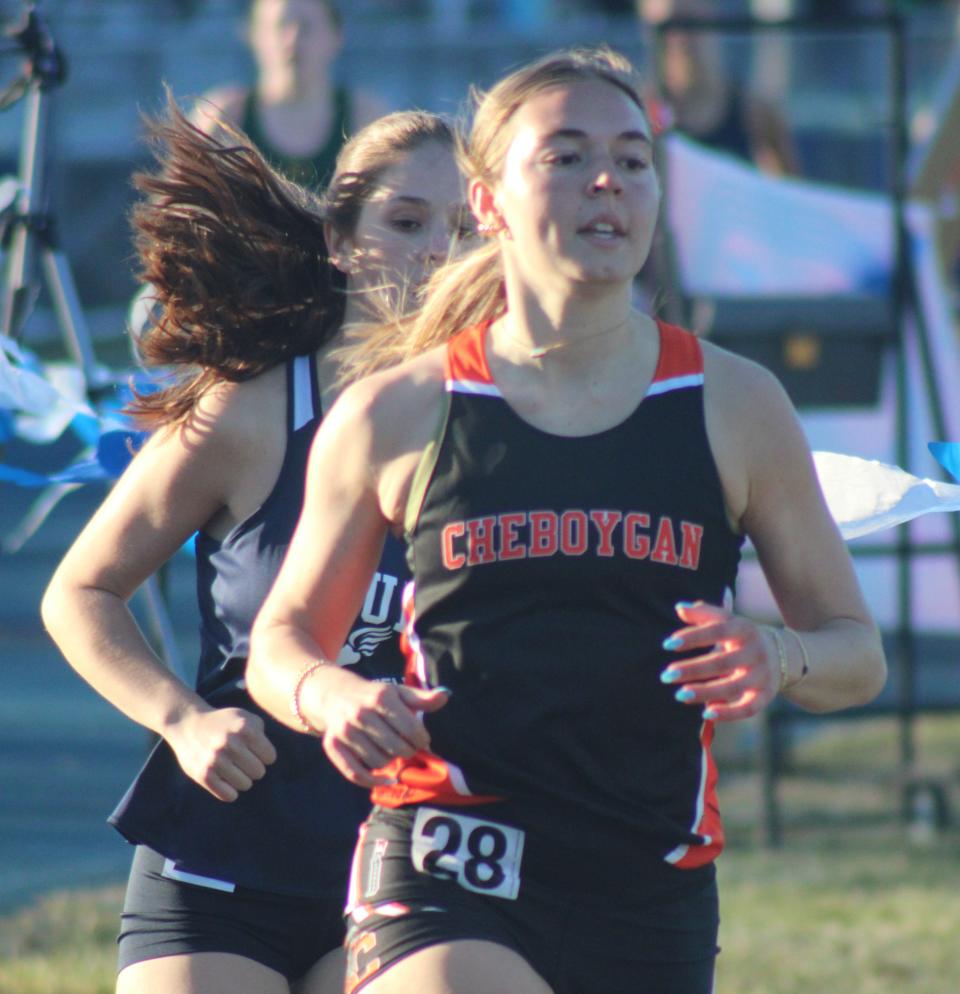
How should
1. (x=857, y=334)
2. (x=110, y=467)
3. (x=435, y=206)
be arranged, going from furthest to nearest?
(x=857, y=334), (x=110, y=467), (x=435, y=206)

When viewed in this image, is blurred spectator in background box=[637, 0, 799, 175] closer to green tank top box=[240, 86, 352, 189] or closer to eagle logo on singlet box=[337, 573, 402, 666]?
green tank top box=[240, 86, 352, 189]

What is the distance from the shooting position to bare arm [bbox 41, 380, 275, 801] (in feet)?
9.34

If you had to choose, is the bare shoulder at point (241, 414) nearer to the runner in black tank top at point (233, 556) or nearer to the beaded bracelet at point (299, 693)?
the runner in black tank top at point (233, 556)

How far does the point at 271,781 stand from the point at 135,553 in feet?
1.35

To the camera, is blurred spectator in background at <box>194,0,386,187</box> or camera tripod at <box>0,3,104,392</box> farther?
blurred spectator in background at <box>194,0,386,187</box>

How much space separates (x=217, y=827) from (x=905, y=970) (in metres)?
2.73

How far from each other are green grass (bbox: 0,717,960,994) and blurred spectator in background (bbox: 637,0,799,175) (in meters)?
2.33

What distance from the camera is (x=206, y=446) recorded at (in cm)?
287

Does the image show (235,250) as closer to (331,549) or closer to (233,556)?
(233,556)

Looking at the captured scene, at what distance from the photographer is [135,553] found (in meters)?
2.90

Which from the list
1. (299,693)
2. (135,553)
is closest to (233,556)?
(135,553)

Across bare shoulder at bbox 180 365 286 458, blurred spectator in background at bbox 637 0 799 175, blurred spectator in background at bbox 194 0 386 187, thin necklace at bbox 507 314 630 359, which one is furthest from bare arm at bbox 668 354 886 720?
blurred spectator in background at bbox 637 0 799 175

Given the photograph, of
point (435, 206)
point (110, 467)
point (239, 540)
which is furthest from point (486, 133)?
point (110, 467)

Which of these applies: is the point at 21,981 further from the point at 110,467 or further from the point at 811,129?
the point at 811,129
